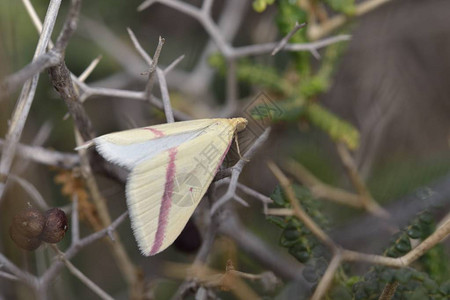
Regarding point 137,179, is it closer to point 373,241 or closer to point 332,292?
point 332,292

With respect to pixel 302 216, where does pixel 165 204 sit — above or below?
above

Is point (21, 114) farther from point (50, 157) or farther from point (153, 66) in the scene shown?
point (50, 157)

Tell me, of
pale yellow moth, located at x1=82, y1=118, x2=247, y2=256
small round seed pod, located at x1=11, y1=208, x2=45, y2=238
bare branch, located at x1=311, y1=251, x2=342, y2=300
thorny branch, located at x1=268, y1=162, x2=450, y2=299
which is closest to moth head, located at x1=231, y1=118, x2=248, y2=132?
pale yellow moth, located at x1=82, y1=118, x2=247, y2=256

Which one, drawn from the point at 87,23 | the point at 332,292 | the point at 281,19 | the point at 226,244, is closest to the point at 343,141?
the point at 281,19

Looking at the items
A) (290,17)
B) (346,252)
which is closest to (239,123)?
(346,252)

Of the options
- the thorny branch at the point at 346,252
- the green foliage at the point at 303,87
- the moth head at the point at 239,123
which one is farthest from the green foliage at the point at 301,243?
the green foliage at the point at 303,87

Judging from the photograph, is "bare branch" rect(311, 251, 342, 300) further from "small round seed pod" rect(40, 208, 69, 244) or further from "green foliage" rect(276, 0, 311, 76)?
"green foliage" rect(276, 0, 311, 76)
